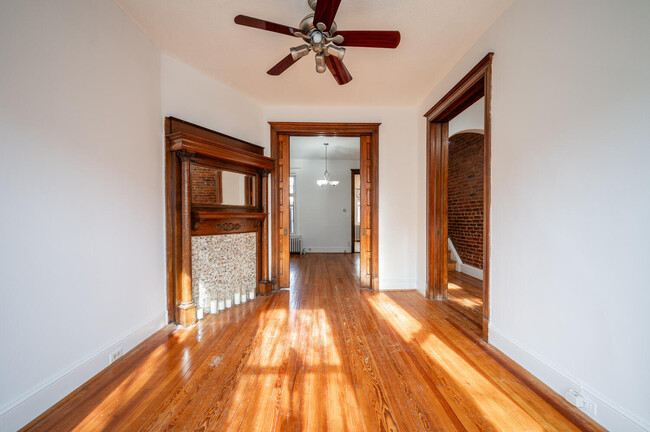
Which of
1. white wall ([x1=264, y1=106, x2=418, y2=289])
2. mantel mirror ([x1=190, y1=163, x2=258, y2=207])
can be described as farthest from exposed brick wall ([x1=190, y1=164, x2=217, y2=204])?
white wall ([x1=264, y1=106, x2=418, y2=289])

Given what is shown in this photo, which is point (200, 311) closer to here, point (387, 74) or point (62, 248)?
point (62, 248)

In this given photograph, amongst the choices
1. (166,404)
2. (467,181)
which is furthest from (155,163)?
(467,181)

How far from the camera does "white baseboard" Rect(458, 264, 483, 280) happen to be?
4.50 metres

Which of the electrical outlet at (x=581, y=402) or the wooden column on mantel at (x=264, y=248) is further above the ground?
the wooden column on mantel at (x=264, y=248)

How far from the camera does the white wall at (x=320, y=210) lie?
7621mm

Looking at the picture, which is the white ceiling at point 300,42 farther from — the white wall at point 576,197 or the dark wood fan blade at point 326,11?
the white wall at point 576,197

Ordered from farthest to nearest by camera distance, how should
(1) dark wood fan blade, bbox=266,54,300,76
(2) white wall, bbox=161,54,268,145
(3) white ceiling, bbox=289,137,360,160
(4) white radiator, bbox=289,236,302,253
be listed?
(4) white radiator, bbox=289,236,302,253
(3) white ceiling, bbox=289,137,360,160
(2) white wall, bbox=161,54,268,145
(1) dark wood fan blade, bbox=266,54,300,76

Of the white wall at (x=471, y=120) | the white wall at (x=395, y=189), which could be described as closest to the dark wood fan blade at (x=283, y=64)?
the white wall at (x=395, y=189)

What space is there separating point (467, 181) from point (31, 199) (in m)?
5.55

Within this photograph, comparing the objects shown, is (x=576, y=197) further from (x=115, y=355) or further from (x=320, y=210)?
(x=320, y=210)

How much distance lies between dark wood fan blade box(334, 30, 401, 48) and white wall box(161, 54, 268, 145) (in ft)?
6.26

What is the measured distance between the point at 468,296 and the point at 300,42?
383cm

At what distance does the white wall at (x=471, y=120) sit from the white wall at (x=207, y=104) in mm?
2904

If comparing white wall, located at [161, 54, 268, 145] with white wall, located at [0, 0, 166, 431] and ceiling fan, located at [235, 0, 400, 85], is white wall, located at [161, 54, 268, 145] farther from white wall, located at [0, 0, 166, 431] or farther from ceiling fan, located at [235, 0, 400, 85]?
ceiling fan, located at [235, 0, 400, 85]
